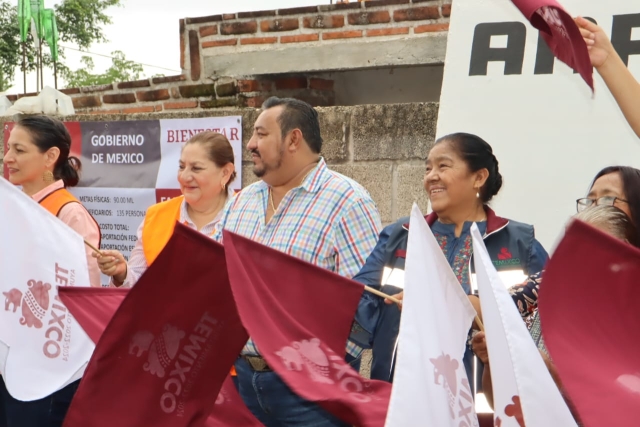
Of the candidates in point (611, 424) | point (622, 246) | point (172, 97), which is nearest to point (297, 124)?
point (622, 246)

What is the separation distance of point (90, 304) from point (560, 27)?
1869 mm

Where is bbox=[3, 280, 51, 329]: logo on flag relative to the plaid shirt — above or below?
below

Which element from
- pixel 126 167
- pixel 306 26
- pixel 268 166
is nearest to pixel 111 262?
pixel 268 166

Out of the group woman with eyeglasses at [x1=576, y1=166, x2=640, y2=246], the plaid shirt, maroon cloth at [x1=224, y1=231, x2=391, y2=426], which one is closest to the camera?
maroon cloth at [x1=224, y1=231, x2=391, y2=426]

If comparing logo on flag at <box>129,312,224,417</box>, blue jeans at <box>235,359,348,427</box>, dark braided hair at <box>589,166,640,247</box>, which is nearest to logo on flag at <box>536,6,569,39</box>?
dark braided hair at <box>589,166,640,247</box>

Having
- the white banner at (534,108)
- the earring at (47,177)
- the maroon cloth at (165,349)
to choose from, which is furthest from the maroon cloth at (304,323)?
the earring at (47,177)

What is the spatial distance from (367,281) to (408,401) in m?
1.08

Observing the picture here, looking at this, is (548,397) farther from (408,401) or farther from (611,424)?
(408,401)

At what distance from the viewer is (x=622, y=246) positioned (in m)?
2.15

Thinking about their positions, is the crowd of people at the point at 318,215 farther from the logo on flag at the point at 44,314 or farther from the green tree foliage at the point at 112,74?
the green tree foliage at the point at 112,74

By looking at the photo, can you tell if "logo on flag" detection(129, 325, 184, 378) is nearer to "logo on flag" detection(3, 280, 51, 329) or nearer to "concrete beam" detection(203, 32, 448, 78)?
"logo on flag" detection(3, 280, 51, 329)

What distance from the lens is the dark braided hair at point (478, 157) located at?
3197 mm

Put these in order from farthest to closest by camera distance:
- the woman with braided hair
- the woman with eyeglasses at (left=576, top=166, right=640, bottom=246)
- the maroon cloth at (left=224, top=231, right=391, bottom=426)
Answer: the woman with braided hair, the woman with eyeglasses at (left=576, top=166, right=640, bottom=246), the maroon cloth at (left=224, top=231, right=391, bottom=426)

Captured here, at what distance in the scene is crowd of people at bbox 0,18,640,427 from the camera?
116 inches
